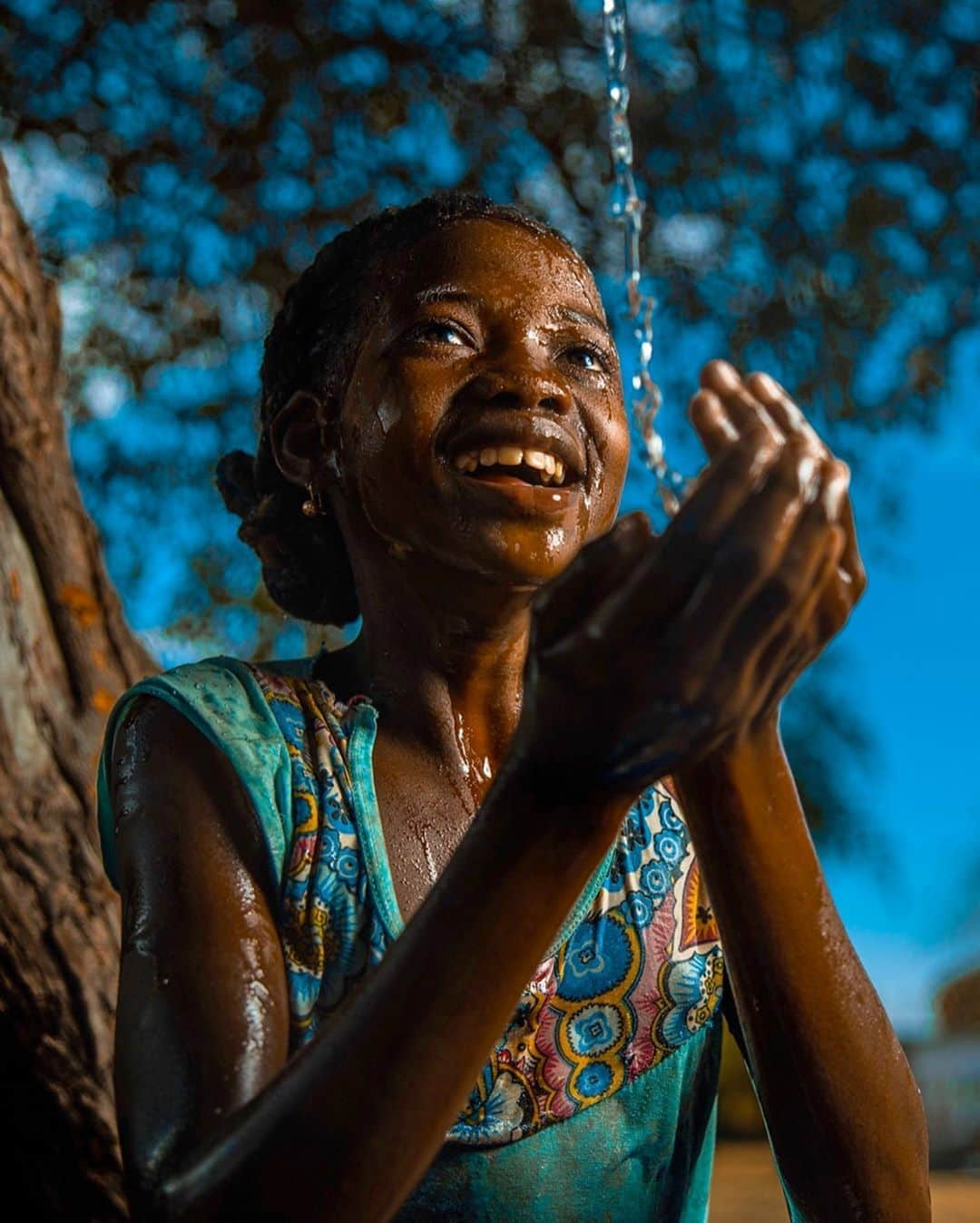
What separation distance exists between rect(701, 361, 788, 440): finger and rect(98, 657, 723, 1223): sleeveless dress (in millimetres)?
481

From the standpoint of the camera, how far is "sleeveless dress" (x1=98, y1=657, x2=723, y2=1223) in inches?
46.3

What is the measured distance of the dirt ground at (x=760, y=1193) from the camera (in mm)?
4012

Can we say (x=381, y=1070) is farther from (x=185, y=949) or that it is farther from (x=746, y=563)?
(x=746, y=563)

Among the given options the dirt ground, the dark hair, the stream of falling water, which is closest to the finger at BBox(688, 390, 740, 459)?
the dark hair

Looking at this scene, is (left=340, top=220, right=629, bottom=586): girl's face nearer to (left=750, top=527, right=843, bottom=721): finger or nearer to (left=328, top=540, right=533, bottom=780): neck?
(left=328, top=540, right=533, bottom=780): neck

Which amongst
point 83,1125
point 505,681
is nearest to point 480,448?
point 505,681

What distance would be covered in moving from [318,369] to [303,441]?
8 centimetres

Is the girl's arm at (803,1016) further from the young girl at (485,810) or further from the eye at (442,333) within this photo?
the eye at (442,333)

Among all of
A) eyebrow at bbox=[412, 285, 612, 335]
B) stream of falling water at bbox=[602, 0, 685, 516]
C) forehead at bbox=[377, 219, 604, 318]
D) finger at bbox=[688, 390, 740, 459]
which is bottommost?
finger at bbox=[688, 390, 740, 459]

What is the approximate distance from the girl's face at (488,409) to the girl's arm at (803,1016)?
0.30 metres

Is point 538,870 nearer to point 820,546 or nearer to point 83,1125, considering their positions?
point 820,546

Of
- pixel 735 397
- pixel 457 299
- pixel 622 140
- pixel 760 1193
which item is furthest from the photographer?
pixel 760 1193

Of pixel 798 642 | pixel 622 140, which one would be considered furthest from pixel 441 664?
pixel 622 140

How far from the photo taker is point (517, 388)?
1257 mm
